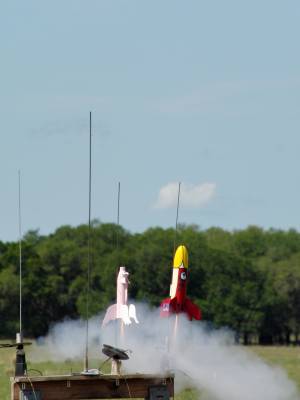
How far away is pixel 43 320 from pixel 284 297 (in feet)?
78.5


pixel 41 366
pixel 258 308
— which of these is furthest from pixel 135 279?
pixel 41 366

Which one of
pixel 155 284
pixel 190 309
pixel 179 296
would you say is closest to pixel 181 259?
pixel 179 296

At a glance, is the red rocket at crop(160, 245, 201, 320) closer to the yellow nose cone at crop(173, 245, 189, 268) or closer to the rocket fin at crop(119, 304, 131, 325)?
the yellow nose cone at crop(173, 245, 189, 268)

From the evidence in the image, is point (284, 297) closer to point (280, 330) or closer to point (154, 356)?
point (280, 330)

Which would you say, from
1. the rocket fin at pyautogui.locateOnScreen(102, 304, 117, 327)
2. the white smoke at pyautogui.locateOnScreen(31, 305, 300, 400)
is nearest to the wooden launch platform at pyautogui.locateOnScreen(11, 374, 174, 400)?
the white smoke at pyautogui.locateOnScreen(31, 305, 300, 400)

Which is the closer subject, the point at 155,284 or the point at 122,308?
the point at 122,308

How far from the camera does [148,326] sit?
1241 inches

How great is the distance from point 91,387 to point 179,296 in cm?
489

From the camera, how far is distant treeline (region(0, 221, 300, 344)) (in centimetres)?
10156

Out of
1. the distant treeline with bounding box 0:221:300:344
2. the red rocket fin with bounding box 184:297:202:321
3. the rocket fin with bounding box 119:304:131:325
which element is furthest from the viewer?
the distant treeline with bounding box 0:221:300:344

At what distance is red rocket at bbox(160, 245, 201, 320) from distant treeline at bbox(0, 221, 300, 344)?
213 ft

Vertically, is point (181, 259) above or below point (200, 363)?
above

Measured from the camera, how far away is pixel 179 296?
84.7ft

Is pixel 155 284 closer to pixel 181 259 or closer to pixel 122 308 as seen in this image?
pixel 122 308
